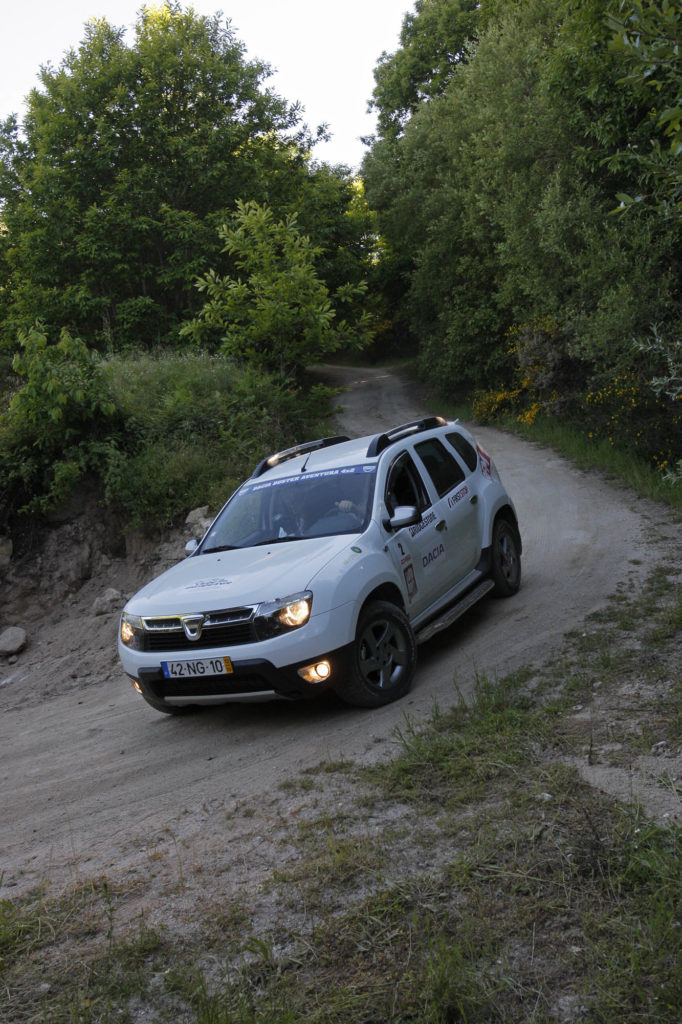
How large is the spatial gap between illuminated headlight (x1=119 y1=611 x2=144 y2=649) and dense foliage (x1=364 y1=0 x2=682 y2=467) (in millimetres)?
4435

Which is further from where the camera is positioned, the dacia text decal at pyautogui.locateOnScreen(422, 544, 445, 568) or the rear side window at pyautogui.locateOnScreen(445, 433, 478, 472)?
the rear side window at pyautogui.locateOnScreen(445, 433, 478, 472)

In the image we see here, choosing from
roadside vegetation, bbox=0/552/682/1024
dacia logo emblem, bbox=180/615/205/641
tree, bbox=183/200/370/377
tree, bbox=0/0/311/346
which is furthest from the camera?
tree, bbox=0/0/311/346

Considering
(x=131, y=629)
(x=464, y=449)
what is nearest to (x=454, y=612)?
(x=464, y=449)

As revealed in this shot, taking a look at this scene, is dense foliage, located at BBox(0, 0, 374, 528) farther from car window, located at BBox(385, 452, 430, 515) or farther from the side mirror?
the side mirror

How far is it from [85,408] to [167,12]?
24848mm

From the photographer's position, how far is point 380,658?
20.4 feet

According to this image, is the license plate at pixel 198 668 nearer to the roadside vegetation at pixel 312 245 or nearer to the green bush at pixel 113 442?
the roadside vegetation at pixel 312 245

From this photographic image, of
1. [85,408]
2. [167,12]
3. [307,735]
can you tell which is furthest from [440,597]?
[167,12]

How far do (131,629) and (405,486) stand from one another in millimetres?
2649

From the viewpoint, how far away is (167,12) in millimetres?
30844

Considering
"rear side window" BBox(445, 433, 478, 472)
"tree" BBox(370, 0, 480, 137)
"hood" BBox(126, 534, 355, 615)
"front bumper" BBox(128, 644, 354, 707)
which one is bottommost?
"front bumper" BBox(128, 644, 354, 707)

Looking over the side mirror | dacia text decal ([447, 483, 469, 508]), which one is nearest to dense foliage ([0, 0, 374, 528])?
dacia text decal ([447, 483, 469, 508])

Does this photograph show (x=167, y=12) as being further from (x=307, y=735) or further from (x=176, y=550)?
(x=307, y=735)

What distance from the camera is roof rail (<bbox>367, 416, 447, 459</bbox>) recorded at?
7.50 m
